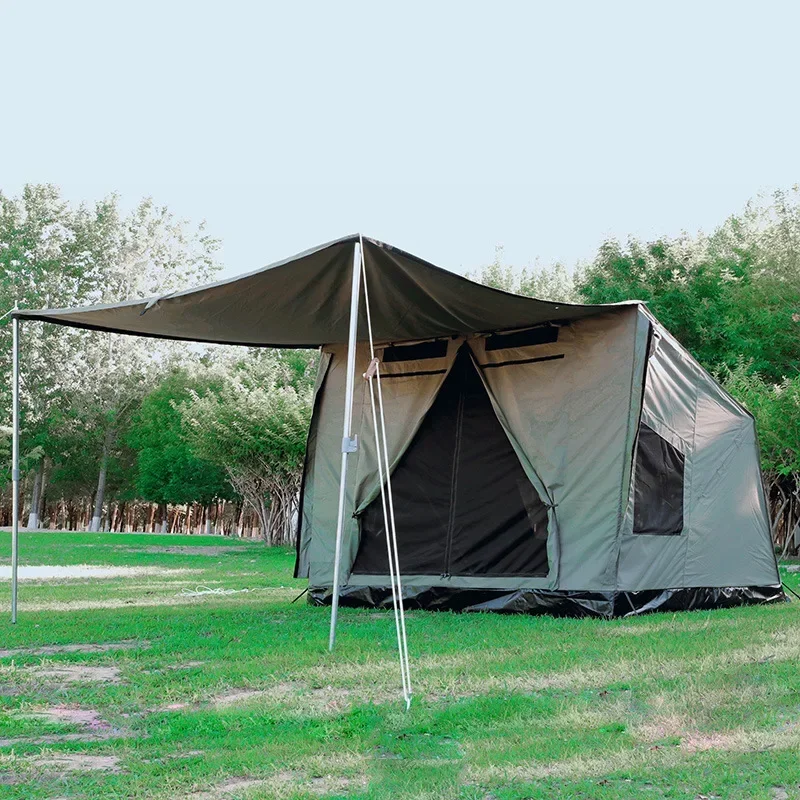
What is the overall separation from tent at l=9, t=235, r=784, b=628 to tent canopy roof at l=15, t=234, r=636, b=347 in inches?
1.1

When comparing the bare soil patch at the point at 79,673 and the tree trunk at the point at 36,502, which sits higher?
the tree trunk at the point at 36,502

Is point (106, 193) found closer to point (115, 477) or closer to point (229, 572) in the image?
point (115, 477)

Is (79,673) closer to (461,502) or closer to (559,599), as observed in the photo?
(559,599)

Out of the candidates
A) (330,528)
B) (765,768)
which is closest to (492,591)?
(330,528)

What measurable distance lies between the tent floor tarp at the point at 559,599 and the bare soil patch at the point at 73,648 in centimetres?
223

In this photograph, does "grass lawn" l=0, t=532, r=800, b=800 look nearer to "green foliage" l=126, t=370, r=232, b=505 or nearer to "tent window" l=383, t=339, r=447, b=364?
"tent window" l=383, t=339, r=447, b=364

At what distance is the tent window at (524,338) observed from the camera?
7438 mm

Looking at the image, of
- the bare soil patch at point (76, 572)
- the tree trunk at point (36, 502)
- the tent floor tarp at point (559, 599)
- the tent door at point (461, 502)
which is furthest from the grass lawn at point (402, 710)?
the tree trunk at point (36, 502)

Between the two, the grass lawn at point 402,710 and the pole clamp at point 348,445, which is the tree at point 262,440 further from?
the pole clamp at point 348,445

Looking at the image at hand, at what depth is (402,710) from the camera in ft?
13.0

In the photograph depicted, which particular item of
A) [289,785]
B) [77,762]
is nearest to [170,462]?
[77,762]

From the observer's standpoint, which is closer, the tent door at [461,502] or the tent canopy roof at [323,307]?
the tent canopy roof at [323,307]

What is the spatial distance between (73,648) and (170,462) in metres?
24.7

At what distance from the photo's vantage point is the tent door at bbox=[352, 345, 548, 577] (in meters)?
7.46
